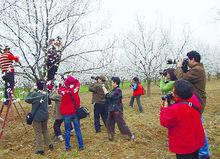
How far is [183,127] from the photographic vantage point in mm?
3977

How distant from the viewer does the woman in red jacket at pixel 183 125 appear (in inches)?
156

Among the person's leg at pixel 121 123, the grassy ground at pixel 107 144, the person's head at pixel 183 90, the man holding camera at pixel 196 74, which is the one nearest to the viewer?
the person's head at pixel 183 90

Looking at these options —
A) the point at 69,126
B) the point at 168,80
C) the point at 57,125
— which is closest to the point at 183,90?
the point at 168,80

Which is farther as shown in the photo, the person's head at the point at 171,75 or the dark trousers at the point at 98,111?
the dark trousers at the point at 98,111

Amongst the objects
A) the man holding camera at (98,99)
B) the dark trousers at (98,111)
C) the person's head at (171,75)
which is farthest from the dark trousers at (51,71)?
the person's head at (171,75)

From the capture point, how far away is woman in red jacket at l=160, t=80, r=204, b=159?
13.0ft

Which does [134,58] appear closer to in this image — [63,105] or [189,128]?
[63,105]

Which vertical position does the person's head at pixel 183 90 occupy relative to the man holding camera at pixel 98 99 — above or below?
above

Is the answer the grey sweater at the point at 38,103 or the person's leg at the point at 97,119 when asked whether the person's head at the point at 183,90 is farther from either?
the person's leg at the point at 97,119

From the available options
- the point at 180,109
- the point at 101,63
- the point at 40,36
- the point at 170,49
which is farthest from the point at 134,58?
the point at 180,109

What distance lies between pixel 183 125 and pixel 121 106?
3.60 meters

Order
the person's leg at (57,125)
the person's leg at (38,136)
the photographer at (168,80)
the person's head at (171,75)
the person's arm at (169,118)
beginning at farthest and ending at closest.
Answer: the person's leg at (57,125) < the person's leg at (38,136) < the person's head at (171,75) < the photographer at (168,80) < the person's arm at (169,118)

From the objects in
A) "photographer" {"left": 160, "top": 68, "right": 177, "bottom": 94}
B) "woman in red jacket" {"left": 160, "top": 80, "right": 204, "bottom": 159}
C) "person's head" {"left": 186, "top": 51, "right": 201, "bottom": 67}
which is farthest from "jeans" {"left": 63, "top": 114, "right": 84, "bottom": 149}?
"woman in red jacket" {"left": 160, "top": 80, "right": 204, "bottom": 159}

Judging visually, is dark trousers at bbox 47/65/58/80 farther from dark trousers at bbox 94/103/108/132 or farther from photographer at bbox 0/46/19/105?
dark trousers at bbox 94/103/108/132
